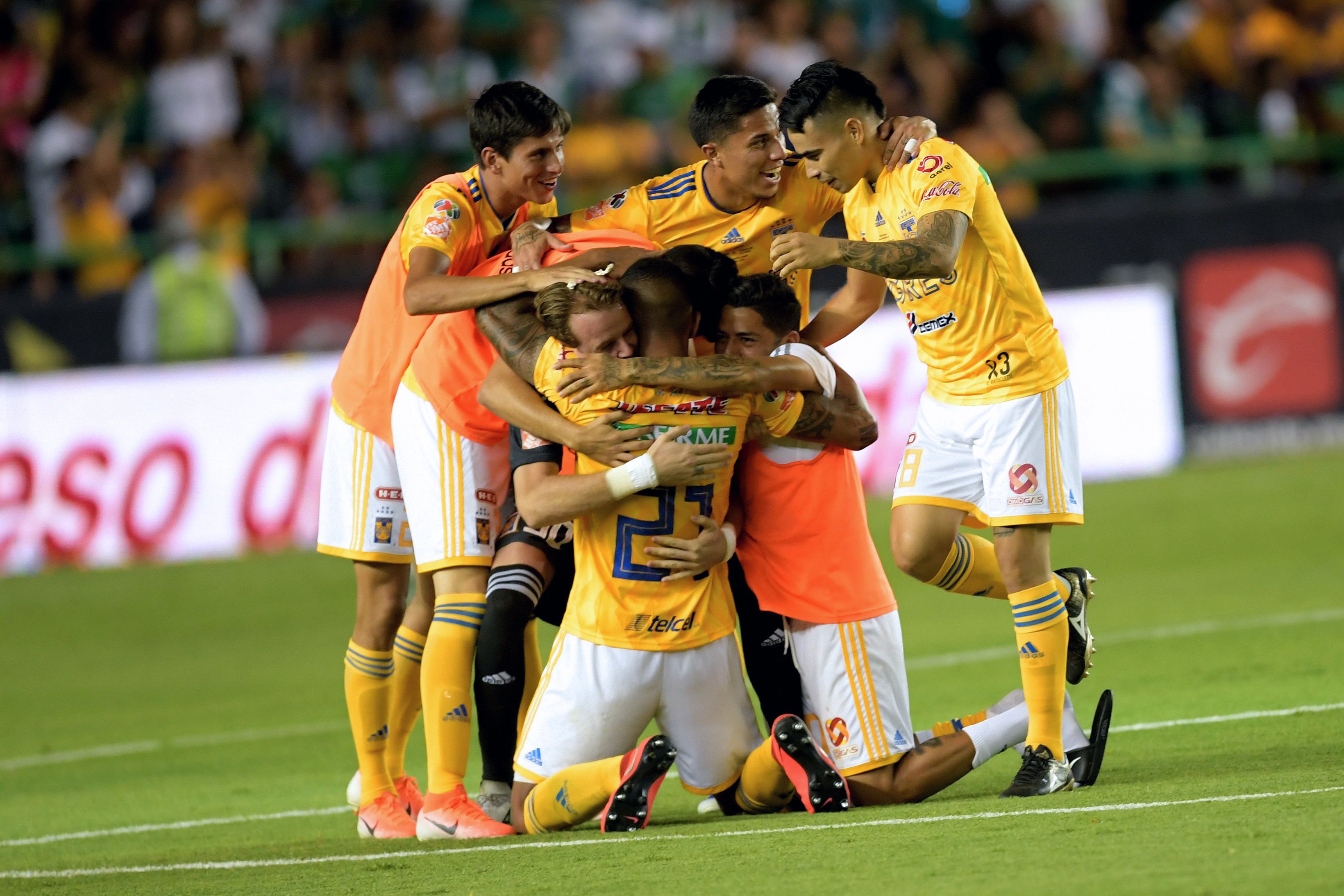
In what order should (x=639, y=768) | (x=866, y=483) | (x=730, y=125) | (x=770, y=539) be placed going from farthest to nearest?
(x=866, y=483)
(x=730, y=125)
(x=770, y=539)
(x=639, y=768)

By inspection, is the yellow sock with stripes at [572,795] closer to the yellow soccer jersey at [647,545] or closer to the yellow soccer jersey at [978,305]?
the yellow soccer jersey at [647,545]

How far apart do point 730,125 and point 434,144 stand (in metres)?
9.20

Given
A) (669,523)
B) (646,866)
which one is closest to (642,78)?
(669,523)

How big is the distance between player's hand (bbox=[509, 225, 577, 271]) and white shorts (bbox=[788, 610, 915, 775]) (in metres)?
1.45

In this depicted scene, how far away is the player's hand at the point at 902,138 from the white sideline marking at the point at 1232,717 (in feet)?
7.74

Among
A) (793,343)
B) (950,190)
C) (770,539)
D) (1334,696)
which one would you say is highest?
(950,190)

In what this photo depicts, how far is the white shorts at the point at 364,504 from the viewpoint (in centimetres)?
636

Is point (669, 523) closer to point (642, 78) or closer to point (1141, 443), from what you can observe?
point (1141, 443)

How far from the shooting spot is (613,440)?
549 cm

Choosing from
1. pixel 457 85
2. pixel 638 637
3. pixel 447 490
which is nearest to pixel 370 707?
pixel 447 490

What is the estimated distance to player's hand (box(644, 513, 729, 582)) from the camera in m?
5.48

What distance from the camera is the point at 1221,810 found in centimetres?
480

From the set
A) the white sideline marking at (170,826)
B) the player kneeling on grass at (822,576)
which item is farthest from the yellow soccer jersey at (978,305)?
the white sideline marking at (170,826)

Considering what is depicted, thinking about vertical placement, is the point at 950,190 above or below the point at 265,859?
above
